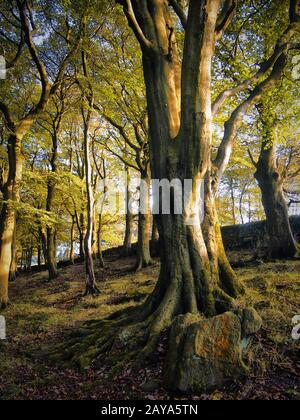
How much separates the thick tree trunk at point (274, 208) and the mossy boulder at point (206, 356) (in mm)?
8898

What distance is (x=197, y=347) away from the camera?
4301mm

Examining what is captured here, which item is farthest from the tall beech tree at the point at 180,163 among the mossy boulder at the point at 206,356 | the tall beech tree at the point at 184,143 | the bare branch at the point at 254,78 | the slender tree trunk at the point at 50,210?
the slender tree trunk at the point at 50,210

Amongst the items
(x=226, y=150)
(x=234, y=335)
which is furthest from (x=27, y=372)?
(x=226, y=150)

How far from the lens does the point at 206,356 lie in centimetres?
423

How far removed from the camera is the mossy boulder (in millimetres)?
4094

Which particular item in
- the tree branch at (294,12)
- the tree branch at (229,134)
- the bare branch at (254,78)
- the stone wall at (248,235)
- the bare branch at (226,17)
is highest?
the tree branch at (294,12)

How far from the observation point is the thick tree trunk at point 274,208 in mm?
12438

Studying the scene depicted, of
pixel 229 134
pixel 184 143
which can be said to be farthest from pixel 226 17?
pixel 184 143

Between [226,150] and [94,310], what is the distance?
6918 millimetres

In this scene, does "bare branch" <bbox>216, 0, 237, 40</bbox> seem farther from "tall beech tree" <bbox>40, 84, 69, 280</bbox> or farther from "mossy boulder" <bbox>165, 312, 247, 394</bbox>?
"tall beech tree" <bbox>40, 84, 69, 280</bbox>

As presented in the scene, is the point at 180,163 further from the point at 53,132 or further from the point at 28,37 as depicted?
the point at 53,132

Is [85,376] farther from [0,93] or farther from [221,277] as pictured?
[0,93]

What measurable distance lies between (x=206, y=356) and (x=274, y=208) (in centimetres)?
997

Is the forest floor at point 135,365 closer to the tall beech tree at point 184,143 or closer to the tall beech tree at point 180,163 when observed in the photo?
the tall beech tree at point 180,163
